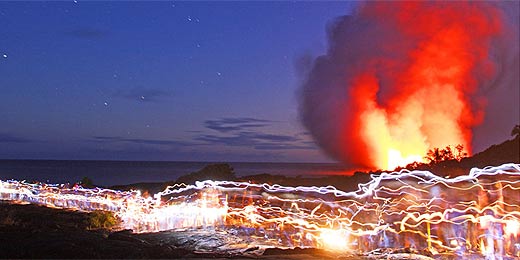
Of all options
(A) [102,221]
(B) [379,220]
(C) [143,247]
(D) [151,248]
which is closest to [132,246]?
(C) [143,247]

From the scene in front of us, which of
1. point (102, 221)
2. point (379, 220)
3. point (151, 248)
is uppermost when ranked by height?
point (379, 220)

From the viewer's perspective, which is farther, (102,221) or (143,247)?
(102,221)

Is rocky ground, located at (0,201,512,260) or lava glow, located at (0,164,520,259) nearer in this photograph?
rocky ground, located at (0,201,512,260)

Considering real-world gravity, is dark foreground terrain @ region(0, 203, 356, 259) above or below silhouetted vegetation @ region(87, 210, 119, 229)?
below

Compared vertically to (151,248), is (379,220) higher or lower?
higher

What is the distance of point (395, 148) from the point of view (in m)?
27.4

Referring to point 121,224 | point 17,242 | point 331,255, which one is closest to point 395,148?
point 121,224

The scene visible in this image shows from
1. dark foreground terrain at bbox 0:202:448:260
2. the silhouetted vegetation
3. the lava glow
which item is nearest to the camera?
dark foreground terrain at bbox 0:202:448:260

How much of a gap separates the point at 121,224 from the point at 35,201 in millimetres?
11281

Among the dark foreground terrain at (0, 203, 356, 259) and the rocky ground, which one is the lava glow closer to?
the rocky ground

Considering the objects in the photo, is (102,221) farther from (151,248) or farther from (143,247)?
(151,248)

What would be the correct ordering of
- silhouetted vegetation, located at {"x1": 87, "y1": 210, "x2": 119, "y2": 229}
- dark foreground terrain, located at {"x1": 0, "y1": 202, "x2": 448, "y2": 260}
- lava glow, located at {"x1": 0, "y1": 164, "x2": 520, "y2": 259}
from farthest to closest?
1. silhouetted vegetation, located at {"x1": 87, "y1": 210, "x2": 119, "y2": 229}
2. lava glow, located at {"x1": 0, "y1": 164, "x2": 520, "y2": 259}
3. dark foreground terrain, located at {"x1": 0, "y1": 202, "x2": 448, "y2": 260}

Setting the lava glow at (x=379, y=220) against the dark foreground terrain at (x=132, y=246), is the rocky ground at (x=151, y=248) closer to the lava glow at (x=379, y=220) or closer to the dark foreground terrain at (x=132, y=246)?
the dark foreground terrain at (x=132, y=246)

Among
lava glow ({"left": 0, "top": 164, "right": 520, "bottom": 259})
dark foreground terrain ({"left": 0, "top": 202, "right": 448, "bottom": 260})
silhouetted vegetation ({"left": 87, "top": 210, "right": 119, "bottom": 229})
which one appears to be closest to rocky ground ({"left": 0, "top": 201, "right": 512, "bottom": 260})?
dark foreground terrain ({"left": 0, "top": 202, "right": 448, "bottom": 260})
